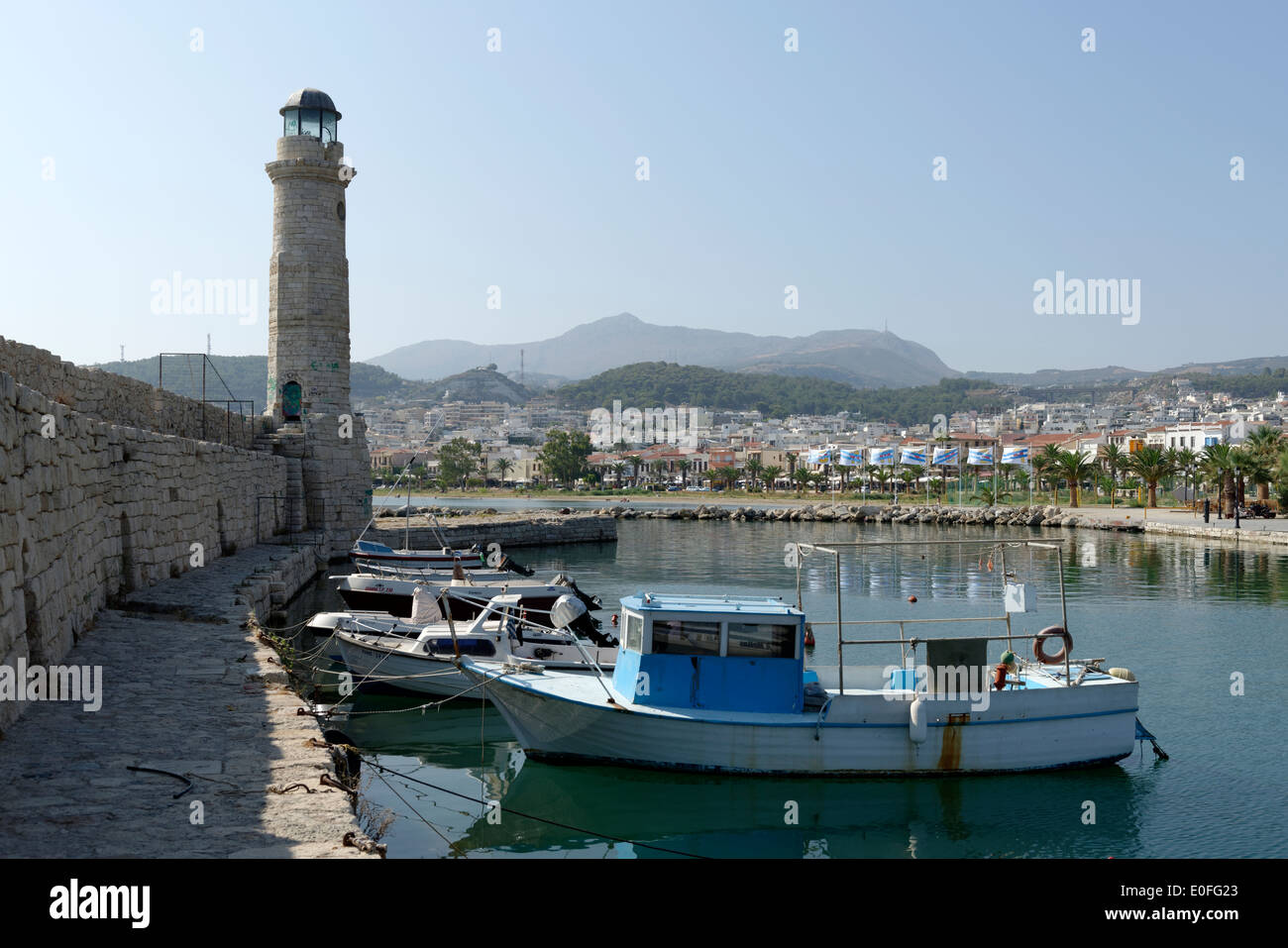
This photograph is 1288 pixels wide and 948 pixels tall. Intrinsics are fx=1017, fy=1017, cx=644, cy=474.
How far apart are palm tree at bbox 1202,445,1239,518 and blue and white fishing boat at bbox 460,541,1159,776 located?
53.5 meters

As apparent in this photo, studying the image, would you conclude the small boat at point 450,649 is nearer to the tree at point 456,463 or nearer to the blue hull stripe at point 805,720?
the blue hull stripe at point 805,720

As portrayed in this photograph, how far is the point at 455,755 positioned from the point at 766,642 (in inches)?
199

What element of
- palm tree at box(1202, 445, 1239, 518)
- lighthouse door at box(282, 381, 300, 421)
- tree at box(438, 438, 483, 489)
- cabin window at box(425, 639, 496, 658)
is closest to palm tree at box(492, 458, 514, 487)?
tree at box(438, 438, 483, 489)

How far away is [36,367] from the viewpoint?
642 inches

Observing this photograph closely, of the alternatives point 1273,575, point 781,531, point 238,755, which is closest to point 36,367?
point 238,755

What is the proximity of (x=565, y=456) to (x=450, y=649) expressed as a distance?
12085cm

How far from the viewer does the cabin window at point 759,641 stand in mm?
13227

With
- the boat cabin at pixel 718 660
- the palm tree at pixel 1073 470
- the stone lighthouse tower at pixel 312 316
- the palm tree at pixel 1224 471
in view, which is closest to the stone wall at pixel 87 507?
the boat cabin at pixel 718 660

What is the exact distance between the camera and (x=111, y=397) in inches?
811

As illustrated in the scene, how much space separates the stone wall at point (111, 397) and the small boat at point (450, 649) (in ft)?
20.9

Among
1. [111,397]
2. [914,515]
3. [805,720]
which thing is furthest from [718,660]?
[914,515]

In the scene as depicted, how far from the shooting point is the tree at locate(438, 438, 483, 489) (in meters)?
142

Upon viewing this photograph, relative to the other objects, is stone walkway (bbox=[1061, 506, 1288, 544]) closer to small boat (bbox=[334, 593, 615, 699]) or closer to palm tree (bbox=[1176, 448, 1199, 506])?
palm tree (bbox=[1176, 448, 1199, 506])

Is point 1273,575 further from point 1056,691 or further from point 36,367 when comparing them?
point 36,367
